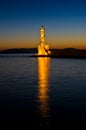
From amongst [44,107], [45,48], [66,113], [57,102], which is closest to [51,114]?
[66,113]

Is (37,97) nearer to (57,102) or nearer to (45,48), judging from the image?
(57,102)

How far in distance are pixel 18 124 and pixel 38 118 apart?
88 cm

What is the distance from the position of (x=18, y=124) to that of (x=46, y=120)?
95cm

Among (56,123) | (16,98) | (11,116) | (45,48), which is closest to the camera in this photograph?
(56,123)

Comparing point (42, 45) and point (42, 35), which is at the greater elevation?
point (42, 35)

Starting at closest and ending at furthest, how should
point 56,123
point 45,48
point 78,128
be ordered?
point 78,128 → point 56,123 → point 45,48

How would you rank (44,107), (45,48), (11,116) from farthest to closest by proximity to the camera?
(45,48) → (44,107) → (11,116)

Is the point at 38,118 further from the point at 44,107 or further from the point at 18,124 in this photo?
the point at 44,107

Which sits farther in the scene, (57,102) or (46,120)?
(57,102)

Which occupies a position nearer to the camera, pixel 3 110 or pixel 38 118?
pixel 38 118

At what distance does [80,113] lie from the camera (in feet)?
30.7

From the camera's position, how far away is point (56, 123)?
324 inches

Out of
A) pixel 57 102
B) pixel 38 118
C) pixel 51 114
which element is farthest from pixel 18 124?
pixel 57 102

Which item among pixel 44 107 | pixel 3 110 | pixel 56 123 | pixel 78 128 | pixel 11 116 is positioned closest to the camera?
pixel 78 128
